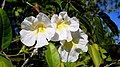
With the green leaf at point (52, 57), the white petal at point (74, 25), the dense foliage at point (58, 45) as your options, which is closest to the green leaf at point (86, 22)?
the dense foliage at point (58, 45)

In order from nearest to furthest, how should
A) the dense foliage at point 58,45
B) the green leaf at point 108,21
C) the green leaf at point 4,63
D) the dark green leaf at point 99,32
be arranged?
the green leaf at point 4,63 < the dense foliage at point 58,45 < the dark green leaf at point 99,32 < the green leaf at point 108,21

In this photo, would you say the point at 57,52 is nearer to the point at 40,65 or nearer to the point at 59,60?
the point at 59,60

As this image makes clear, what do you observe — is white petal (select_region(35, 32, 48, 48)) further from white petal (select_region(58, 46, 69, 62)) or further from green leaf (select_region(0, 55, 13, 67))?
green leaf (select_region(0, 55, 13, 67))

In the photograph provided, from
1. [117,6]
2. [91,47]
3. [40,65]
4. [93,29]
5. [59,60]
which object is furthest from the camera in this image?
[117,6]

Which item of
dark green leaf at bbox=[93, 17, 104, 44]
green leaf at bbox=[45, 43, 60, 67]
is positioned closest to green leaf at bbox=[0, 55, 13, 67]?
green leaf at bbox=[45, 43, 60, 67]

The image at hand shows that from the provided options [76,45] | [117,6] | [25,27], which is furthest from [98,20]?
[117,6]

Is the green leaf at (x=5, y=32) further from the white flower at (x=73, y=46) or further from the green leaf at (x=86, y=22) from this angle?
the green leaf at (x=86, y=22)
